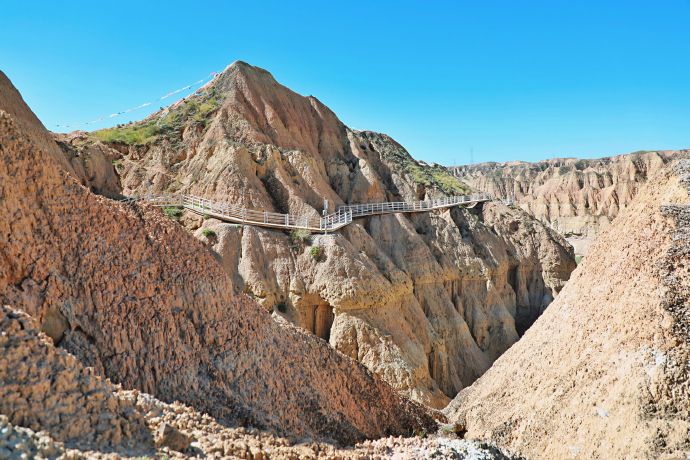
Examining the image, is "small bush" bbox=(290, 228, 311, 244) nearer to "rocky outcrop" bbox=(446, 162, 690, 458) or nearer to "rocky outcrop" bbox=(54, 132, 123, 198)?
"rocky outcrop" bbox=(54, 132, 123, 198)

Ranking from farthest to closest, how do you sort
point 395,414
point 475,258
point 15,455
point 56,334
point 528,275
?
point 528,275 < point 475,258 < point 395,414 < point 56,334 < point 15,455

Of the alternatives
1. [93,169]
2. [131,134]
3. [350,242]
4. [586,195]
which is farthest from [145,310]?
[586,195]

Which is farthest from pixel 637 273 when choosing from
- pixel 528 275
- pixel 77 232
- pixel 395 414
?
pixel 528 275

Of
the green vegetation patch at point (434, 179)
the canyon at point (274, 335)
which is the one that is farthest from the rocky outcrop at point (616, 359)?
the green vegetation patch at point (434, 179)

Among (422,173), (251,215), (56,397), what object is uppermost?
(422,173)

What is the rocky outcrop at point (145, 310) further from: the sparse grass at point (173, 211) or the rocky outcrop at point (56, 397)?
the sparse grass at point (173, 211)

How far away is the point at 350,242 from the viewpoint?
27.3m

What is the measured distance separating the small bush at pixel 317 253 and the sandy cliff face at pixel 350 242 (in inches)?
2.1

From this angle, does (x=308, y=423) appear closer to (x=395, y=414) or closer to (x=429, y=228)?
(x=395, y=414)

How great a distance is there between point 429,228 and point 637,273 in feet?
68.7

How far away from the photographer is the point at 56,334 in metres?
9.23

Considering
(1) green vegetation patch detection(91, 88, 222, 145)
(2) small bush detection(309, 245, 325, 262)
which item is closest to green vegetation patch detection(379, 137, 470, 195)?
(1) green vegetation patch detection(91, 88, 222, 145)

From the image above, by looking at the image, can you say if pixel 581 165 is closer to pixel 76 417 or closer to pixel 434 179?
pixel 434 179

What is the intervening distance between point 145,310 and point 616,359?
9653mm
